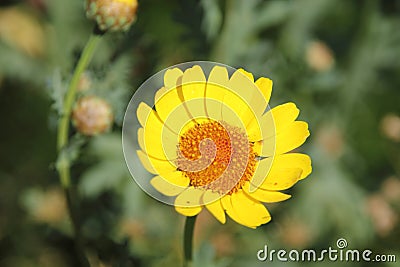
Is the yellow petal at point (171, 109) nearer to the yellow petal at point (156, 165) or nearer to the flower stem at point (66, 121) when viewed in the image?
the yellow petal at point (156, 165)

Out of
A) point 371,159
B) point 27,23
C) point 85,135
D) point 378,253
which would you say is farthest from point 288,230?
point 27,23

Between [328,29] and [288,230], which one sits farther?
[328,29]

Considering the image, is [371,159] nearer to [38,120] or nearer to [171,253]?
[171,253]

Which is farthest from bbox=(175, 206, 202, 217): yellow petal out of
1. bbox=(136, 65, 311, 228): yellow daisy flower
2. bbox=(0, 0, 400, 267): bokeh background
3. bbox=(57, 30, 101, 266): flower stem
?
bbox=(0, 0, 400, 267): bokeh background

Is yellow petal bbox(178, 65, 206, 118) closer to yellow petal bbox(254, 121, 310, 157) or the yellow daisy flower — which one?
the yellow daisy flower

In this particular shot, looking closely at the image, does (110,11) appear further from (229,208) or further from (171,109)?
(229,208)

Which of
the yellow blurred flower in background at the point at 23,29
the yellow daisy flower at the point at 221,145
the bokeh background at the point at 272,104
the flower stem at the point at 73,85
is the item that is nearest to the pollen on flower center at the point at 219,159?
the yellow daisy flower at the point at 221,145

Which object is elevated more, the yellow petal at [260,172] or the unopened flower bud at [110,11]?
the unopened flower bud at [110,11]

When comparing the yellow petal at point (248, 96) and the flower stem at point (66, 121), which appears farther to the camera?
the flower stem at point (66, 121)
